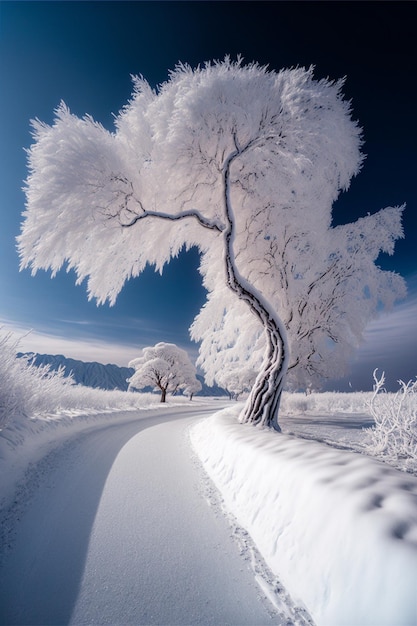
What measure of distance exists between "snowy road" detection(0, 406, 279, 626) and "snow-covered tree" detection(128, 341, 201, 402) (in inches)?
1018

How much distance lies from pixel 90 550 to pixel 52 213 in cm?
632

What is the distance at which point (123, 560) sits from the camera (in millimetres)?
1877

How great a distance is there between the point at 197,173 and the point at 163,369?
80.1 ft

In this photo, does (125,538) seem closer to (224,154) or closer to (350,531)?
(350,531)

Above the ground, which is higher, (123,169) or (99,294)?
(123,169)

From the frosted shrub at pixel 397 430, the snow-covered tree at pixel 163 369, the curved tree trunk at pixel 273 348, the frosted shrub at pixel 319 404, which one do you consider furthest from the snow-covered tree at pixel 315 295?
the snow-covered tree at pixel 163 369

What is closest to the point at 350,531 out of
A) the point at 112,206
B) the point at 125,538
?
the point at 125,538

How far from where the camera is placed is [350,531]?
1.40 meters

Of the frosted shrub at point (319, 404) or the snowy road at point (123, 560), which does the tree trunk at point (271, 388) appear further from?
the frosted shrub at point (319, 404)

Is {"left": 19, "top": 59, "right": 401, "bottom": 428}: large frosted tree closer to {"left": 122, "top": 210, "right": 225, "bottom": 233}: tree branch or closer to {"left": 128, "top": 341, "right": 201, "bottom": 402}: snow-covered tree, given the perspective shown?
{"left": 122, "top": 210, "right": 225, "bottom": 233}: tree branch

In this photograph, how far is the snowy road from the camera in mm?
1446

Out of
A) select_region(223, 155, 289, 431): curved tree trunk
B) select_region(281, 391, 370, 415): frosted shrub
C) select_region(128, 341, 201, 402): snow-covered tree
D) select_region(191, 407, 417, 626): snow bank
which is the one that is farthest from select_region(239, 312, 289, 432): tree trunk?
select_region(128, 341, 201, 402): snow-covered tree

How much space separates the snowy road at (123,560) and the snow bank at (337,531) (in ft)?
0.98

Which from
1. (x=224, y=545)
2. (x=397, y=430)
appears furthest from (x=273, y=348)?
(x=224, y=545)
